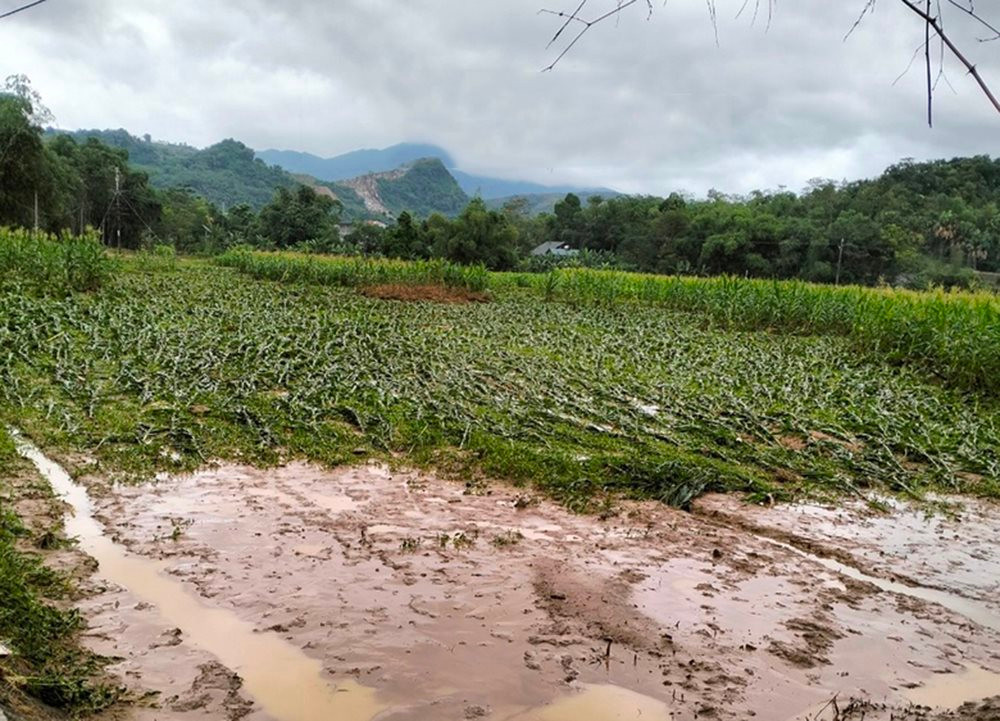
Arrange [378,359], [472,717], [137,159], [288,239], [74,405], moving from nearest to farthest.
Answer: [472,717], [74,405], [378,359], [288,239], [137,159]

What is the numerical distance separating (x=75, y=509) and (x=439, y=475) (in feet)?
7.43

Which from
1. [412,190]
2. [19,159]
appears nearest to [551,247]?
[19,159]

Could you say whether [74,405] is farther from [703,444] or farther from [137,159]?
[137,159]

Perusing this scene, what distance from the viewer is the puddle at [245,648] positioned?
2453mm

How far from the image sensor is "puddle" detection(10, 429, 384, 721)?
245cm

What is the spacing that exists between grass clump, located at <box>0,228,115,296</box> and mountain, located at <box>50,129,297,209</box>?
8840 cm

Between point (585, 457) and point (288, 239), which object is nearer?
point (585, 457)

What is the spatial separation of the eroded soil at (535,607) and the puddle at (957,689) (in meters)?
0.01

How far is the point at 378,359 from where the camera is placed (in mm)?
9445

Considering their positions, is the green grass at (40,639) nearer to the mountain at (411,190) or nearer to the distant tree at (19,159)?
the distant tree at (19,159)

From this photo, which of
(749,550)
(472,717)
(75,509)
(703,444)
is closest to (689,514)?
(749,550)

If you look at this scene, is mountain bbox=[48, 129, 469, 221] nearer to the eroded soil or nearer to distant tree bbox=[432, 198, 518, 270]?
distant tree bbox=[432, 198, 518, 270]

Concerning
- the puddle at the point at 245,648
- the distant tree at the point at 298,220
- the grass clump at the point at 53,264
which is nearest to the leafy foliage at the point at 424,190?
the distant tree at the point at 298,220

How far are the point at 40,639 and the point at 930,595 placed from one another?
4034 millimetres
